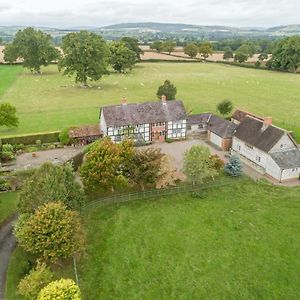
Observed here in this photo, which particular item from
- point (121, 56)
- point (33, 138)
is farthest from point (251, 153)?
point (121, 56)

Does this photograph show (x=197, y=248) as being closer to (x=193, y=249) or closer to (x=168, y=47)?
(x=193, y=249)

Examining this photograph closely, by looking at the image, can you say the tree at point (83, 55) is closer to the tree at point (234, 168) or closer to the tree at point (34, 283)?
the tree at point (234, 168)

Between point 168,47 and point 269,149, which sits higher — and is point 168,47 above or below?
below

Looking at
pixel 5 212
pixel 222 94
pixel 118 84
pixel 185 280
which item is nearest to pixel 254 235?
pixel 185 280

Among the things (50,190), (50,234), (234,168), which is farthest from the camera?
(234,168)

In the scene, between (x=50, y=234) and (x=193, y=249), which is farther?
(x=193, y=249)

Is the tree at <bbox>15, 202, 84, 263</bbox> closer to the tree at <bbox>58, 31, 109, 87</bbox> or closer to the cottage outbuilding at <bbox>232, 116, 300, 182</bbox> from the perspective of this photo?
the cottage outbuilding at <bbox>232, 116, 300, 182</bbox>

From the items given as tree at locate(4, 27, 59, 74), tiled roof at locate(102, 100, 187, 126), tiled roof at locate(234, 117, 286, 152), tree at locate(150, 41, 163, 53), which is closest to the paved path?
tiled roof at locate(102, 100, 187, 126)
